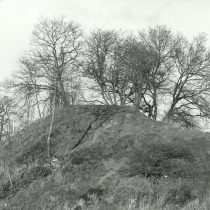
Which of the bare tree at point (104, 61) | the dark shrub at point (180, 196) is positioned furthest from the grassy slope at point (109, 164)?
the bare tree at point (104, 61)

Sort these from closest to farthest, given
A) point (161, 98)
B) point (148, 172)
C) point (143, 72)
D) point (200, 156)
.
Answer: point (148, 172) < point (200, 156) < point (143, 72) < point (161, 98)

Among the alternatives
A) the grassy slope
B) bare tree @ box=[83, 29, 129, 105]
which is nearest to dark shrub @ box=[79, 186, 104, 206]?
the grassy slope

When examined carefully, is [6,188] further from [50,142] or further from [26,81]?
[26,81]

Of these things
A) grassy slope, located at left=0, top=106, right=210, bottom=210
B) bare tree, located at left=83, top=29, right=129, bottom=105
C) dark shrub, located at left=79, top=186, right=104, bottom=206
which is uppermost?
bare tree, located at left=83, top=29, right=129, bottom=105

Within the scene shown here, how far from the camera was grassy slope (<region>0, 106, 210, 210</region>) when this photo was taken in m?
16.4

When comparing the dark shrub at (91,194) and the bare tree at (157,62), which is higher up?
the bare tree at (157,62)

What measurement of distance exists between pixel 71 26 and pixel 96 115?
38.5ft

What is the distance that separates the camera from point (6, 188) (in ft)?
61.8

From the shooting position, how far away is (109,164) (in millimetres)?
19656

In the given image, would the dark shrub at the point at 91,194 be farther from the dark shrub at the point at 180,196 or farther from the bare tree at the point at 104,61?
the bare tree at the point at 104,61

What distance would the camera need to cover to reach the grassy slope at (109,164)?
53.8 ft

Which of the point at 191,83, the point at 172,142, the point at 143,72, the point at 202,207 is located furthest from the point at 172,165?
the point at 191,83

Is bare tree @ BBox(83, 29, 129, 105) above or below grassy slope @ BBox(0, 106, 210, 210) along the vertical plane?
above

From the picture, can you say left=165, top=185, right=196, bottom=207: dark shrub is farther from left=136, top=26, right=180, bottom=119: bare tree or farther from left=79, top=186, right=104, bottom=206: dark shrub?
left=136, top=26, right=180, bottom=119: bare tree
